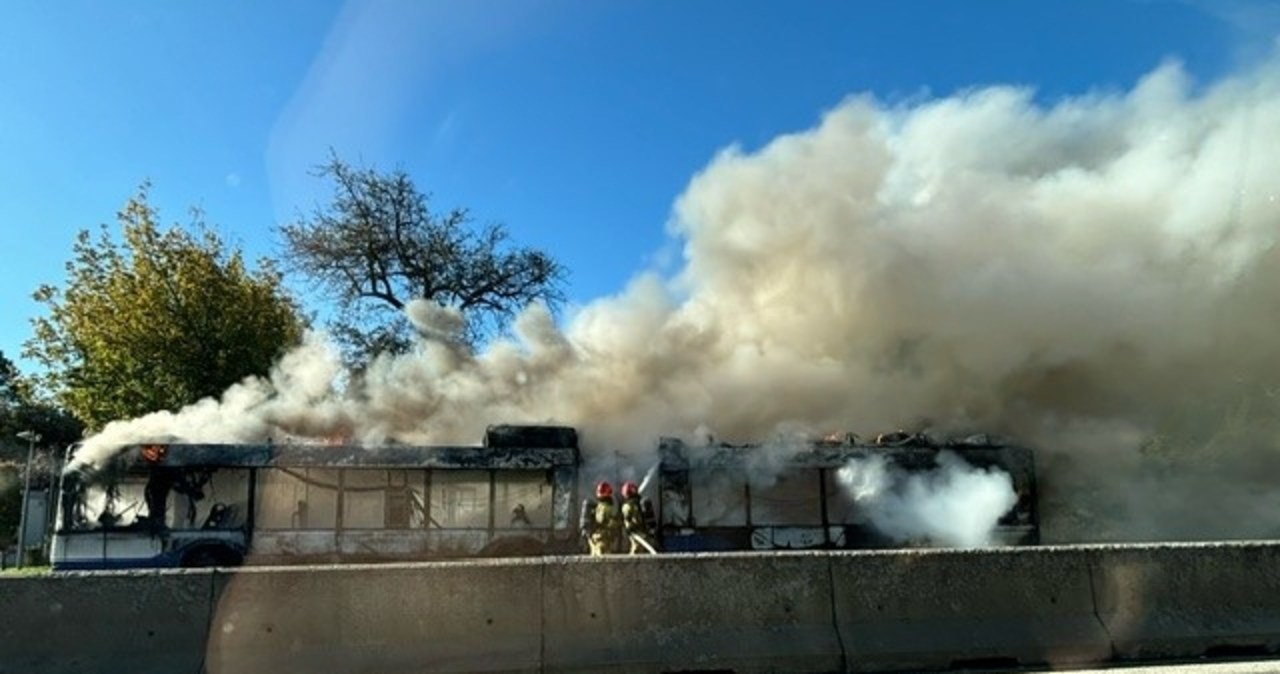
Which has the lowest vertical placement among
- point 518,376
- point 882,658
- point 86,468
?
point 882,658

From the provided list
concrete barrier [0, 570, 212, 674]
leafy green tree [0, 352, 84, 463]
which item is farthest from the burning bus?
leafy green tree [0, 352, 84, 463]

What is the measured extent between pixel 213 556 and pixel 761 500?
780 cm

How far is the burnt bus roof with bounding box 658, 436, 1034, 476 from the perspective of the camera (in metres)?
15.7

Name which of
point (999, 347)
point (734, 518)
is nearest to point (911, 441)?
point (734, 518)

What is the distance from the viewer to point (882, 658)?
7.00 meters

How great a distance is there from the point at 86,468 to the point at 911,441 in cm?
1197

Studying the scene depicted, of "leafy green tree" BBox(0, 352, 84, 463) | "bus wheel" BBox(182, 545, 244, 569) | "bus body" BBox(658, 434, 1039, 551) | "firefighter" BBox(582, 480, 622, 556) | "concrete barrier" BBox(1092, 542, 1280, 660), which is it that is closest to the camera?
"concrete barrier" BBox(1092, 542, 1280, 660)

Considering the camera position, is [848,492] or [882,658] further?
[848,492]

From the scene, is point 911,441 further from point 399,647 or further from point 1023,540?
point 399,647

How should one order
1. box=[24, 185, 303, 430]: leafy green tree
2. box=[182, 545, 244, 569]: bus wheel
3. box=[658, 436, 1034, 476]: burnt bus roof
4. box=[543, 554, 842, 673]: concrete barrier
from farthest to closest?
box=[24, 185, 303, 430]: leafy green tree, box=[658, 436, 1034, 476]: burnt bus roof, box=[182, 545, 244, 569]: bus wheel, box=[543, 554, 842, 673]: concrete barrier

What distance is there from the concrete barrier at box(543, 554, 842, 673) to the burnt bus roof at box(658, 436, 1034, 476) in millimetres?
8504

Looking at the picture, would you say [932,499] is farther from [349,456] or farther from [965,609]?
[965,609]

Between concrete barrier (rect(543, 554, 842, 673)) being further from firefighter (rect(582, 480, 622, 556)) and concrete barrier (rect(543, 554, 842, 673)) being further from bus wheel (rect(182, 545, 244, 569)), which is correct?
bus wheel (rect(182, 545, 244, 569))

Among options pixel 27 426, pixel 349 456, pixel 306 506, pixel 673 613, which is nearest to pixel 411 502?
pixel 349 456
